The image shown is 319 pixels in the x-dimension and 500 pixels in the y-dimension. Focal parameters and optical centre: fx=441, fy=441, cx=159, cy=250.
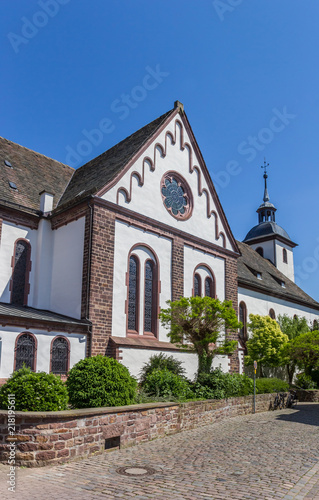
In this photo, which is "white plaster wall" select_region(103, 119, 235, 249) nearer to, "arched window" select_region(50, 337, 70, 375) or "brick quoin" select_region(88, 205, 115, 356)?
"brick quoin" select_region(88, 205, 115, 356)

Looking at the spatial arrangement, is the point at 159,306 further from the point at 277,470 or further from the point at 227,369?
the point at 277,470

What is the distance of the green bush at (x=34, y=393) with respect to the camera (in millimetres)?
9039

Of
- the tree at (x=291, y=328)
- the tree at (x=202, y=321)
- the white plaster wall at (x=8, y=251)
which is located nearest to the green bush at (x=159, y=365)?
the tree at (x=202, y=321)

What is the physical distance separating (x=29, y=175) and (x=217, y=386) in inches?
546

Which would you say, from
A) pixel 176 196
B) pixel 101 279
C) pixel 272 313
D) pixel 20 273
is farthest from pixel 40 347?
pixel 272 313

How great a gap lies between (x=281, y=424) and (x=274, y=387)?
675 centimetres

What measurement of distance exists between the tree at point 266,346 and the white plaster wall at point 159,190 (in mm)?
6886

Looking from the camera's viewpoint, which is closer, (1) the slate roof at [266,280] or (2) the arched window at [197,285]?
(2) the arched window at [197,285]

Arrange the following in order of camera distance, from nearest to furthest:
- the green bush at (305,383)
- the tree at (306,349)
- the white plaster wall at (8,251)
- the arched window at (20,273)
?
the white plaster wall at (8,251)
the arched window at (20,273)
the tree at (306,349)
the green bush at (305,383)

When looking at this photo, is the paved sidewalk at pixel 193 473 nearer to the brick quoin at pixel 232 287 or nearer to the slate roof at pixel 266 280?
the brick quoin at pixel 232 287

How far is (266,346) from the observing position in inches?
1127

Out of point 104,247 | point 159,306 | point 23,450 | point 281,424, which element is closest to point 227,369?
point 159,306

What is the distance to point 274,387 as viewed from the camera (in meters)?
22.4

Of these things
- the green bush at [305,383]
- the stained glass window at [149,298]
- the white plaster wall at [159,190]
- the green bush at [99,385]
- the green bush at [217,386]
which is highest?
the white plaster wall at [159,190]
